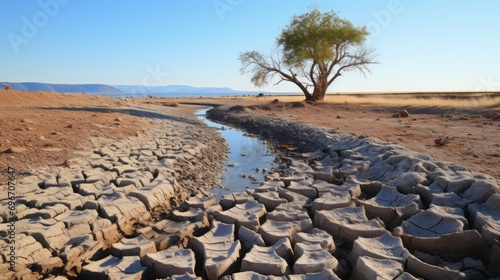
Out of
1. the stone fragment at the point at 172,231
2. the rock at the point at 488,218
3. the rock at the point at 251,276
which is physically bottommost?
the stone fragment at the point at 172,231

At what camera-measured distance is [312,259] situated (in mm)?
3111

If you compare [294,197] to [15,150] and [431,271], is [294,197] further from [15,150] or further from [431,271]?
[15,150]

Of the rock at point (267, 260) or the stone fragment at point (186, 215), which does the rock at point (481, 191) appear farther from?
the stone fragment at point (186, 215)

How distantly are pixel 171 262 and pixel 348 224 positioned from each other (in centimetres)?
190

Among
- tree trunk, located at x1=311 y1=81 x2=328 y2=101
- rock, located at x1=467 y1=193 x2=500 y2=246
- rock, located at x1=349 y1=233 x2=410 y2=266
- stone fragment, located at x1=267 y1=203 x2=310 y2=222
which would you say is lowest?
stone fragment, located at x1=267 y1=203 x2=310 y2=222

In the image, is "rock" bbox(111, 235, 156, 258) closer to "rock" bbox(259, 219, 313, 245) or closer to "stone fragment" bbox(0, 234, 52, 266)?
"stone fragment" bbox(0, 234, 52, 266)

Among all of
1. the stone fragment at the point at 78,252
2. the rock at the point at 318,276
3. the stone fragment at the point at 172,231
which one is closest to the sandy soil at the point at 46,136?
the stone fragment at the point at 78,252

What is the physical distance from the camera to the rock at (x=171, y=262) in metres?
3.03

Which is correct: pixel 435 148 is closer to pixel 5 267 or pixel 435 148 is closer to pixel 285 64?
pixel 5 267


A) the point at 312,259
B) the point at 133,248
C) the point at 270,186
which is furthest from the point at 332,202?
the point at 133,248

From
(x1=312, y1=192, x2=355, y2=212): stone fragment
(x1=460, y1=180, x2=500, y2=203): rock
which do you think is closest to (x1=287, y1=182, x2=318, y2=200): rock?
(x1=312, y1=192, x2=355, y2=212): stone fragment

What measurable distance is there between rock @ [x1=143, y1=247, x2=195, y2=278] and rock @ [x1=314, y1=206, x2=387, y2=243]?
1.53 m

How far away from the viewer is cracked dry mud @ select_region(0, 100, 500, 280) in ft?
10.0

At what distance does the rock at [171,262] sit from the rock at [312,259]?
926mm
